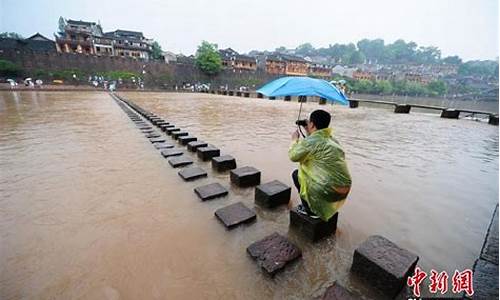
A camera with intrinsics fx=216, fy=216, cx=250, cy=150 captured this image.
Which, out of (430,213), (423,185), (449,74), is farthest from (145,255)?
(449,74)

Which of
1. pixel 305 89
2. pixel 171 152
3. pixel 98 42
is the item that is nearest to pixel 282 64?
pixel 98 42

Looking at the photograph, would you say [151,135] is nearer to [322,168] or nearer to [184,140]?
[184,140]

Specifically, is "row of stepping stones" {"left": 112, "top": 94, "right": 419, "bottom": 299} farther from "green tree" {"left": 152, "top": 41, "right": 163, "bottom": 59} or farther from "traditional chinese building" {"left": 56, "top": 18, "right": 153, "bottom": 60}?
"green tree" {"left": 152, "top": 41, "right": 163, "bottom": 59}

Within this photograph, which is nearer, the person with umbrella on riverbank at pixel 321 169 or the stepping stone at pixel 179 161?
the person with umbrella on riverbank at pixel 321 169

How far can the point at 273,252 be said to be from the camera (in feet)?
6.38

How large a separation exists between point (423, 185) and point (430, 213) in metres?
0.98

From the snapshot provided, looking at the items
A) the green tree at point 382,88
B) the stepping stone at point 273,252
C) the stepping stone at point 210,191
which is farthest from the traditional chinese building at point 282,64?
the stepping stone at point 273,252

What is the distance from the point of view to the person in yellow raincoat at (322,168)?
191cm

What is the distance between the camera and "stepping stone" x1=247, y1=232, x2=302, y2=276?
5.98 feet

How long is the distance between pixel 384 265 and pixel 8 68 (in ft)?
135

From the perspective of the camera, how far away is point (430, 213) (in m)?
2.80

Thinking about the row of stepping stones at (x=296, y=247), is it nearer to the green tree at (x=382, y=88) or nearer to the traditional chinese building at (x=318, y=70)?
the traditional chinese building at (x=318, y=70)

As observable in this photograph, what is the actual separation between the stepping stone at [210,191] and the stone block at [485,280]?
100.0 inches

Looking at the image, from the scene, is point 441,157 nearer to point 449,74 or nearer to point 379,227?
point 379,227
